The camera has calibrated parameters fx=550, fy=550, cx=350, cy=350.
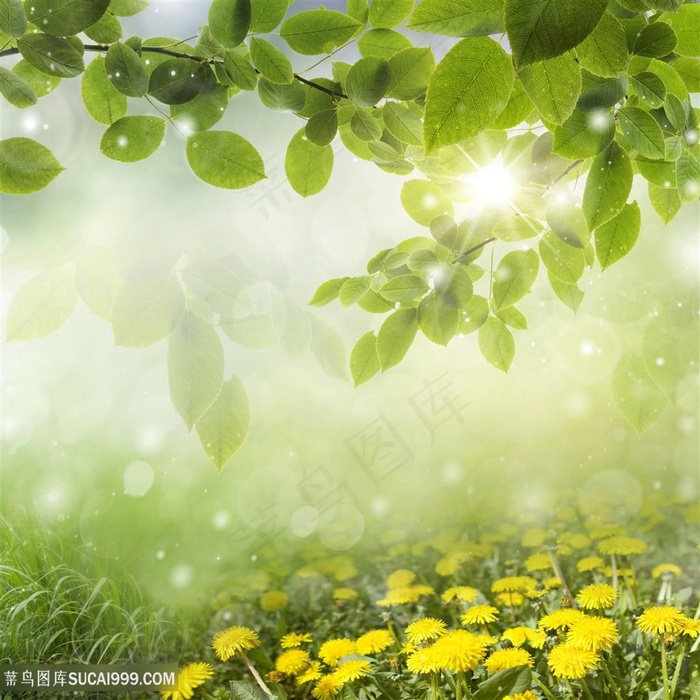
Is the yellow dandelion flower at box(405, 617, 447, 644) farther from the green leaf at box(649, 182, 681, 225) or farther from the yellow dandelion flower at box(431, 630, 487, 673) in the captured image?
the green leaf at box(649, 182, 681, 225)

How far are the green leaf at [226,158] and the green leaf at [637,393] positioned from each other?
0.85 ft

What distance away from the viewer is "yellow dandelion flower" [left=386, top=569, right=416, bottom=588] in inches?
30.4

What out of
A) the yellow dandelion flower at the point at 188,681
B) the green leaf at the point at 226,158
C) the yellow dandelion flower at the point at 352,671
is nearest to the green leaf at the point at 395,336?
the green leaf at the point at 226,158

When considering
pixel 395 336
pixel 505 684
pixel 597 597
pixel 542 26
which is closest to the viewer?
pixel 542 26

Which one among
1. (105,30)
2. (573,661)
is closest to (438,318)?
(105,30)

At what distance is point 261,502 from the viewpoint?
82 centimetres

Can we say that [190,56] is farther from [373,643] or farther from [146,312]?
[373,643]

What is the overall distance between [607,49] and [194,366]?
19cm

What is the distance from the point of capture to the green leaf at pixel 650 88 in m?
0.22

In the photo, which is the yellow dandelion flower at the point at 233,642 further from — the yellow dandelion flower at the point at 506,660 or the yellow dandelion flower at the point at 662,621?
the yellow dandelion flower at the point at 662,621

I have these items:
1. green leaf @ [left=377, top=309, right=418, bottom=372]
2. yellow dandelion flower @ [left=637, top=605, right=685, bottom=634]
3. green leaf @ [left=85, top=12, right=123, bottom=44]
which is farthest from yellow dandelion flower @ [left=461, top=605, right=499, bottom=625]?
green leaf @ [left=85, top=12, right=123, bottom=44]

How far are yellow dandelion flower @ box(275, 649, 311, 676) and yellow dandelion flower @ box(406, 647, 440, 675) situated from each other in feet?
0.50

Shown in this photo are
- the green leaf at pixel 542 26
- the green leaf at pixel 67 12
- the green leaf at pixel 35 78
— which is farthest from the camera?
the green leaf at pixel 35 78

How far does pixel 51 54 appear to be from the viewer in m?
0.25
